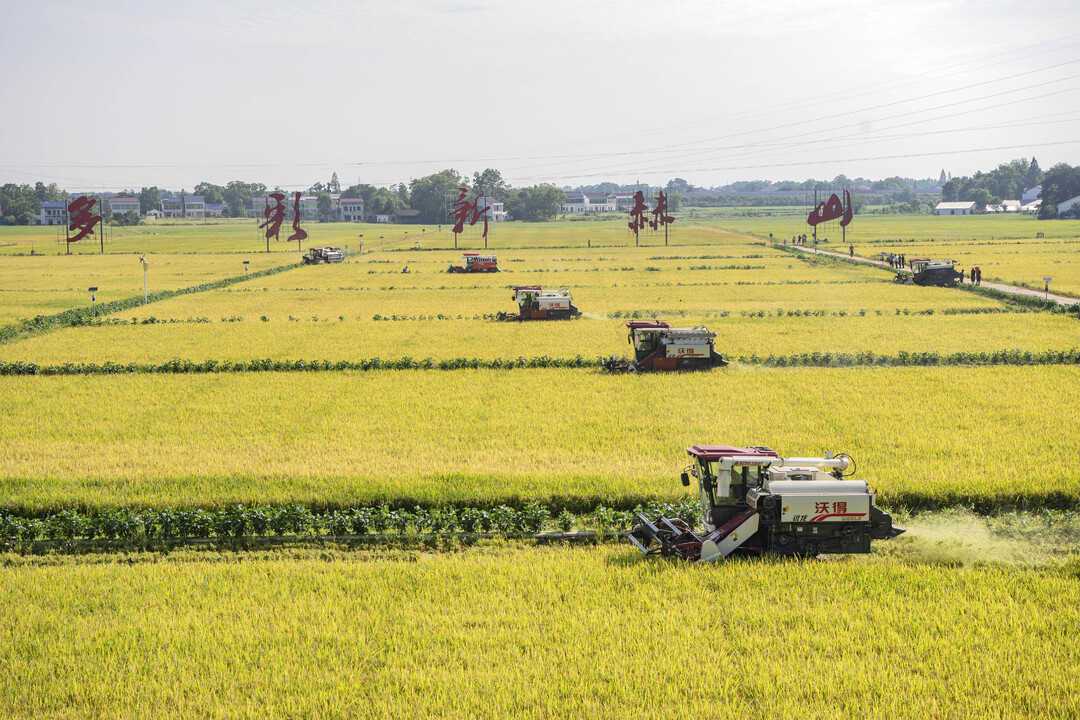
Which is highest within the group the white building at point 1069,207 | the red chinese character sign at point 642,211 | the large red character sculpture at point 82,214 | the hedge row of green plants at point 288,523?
the white building at point 1069,207

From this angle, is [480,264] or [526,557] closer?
[526,557]

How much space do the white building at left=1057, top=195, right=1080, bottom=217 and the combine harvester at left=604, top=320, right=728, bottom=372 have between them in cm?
18464

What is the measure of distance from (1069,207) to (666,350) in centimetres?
19043

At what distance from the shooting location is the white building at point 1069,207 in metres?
190

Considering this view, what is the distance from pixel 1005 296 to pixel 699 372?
33095mm

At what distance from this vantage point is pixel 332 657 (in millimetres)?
13852

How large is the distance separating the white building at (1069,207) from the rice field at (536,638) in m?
203

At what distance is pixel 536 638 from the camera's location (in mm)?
14391

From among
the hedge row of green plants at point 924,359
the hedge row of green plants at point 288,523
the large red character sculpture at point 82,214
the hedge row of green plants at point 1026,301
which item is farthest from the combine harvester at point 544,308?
the hedge row of green plants at point 288,523

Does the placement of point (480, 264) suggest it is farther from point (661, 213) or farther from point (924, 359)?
point (661, 213)

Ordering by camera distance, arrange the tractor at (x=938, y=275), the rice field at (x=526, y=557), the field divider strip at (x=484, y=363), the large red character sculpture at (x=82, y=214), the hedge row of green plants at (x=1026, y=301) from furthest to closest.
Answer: the tractor at (x=938, y=275) → the large red character sculpture at (x=82, y=214) → the hedge row of green plants at (x=1026, y=301) → the field divider strip at (x=484, y=363) → the rice field at (x=526, y=557)

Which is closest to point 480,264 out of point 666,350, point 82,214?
point 82,214

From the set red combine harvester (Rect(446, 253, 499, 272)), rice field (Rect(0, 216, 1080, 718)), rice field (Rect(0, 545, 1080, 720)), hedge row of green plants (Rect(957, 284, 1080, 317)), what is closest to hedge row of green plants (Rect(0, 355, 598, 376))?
rice field (Rect(0, 216, 1080, 718))

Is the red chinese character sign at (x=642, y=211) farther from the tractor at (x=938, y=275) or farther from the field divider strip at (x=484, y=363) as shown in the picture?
the field divider strip at (x=484, y=363)
